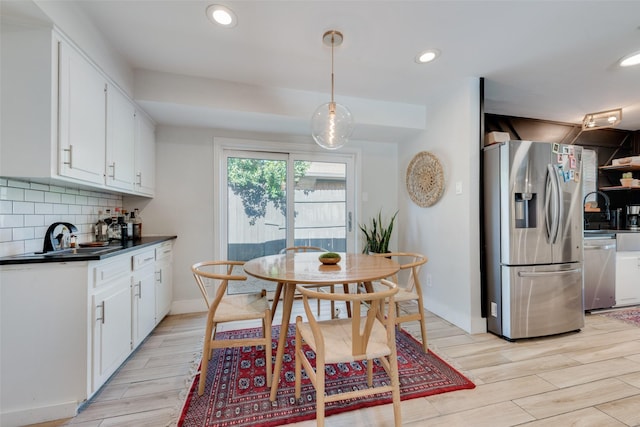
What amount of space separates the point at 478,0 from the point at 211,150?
2802mm

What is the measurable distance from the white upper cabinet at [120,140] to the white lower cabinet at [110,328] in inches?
32.9

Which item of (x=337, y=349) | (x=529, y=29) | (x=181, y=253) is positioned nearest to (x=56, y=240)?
(x=181, y=253)

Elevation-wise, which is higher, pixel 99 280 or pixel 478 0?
pixel 478 0

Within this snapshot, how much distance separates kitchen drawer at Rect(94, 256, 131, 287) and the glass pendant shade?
1664mm

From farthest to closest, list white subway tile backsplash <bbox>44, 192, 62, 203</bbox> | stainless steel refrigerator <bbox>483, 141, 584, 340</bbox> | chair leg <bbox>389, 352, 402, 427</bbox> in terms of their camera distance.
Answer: stainless steel refrigerator <bbox>483, 141, 584, 340</bbox> → white subway tile backsplash <bbox>44, 192, 62, 203</bbox> → chair leg <bbox>389, 352, 402, 427</bbox>

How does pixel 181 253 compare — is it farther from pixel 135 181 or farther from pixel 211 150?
pixel 211 150

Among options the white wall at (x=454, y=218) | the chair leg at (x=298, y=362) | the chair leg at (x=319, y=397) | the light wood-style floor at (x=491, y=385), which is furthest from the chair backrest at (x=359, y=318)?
the white wall at (x=454, y=218)

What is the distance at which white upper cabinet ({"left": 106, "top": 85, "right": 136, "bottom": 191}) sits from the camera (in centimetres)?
201

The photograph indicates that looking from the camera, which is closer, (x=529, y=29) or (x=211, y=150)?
(x=529, y=29)

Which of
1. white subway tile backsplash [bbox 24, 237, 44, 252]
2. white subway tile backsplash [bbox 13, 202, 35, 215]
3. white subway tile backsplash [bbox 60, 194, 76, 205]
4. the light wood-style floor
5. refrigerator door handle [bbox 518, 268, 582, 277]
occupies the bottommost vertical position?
the light wood-style floor

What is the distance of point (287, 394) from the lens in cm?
163

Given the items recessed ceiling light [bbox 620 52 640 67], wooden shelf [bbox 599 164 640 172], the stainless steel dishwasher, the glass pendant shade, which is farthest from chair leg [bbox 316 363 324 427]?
wooden shelf [bbox 599 164 640 172]

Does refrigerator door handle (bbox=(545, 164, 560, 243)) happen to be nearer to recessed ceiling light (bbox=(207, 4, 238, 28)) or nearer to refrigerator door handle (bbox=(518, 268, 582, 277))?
refrigerator door handle (bbox=(518, 268, 582, 277))

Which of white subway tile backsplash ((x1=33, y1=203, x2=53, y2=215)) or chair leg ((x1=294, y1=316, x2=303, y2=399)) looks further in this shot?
white subway tile backsplash ((x1=33, y1=203, x2=53, y2=215))
